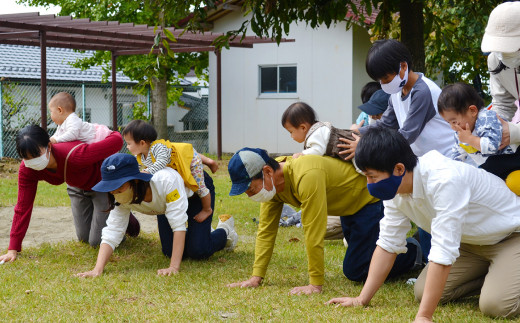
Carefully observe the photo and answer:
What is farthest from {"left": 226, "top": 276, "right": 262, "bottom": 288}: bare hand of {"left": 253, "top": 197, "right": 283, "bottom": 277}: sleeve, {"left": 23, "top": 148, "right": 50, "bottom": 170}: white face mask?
{"left": 23, "top": 148, "right": 50, "bottom": 170}: white face mask

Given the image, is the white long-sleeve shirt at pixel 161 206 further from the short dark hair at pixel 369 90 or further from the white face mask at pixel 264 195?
the short dark hair at pixel 369 90

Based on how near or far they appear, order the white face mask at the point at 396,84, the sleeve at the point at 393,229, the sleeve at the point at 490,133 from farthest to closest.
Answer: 1. the white face mask at the point at 396,84
2. the sleeve at the point at 393,229
3. the sleeve at the point at 490,133

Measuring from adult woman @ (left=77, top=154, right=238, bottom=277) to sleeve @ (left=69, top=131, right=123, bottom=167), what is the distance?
0.71m

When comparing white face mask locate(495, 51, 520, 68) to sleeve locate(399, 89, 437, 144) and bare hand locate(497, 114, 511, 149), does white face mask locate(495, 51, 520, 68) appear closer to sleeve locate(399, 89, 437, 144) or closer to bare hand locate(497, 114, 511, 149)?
bare hand locate(497, 114, 511, 149)

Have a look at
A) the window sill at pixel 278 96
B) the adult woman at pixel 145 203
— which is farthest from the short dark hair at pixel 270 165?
the window sill at pixel 278 96

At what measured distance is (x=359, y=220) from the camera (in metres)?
4.49

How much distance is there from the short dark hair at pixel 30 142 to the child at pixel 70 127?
0.65 m

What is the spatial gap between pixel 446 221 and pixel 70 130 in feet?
12.4

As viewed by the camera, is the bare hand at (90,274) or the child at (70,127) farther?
the child at (70,127)

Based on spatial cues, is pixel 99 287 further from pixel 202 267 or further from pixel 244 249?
pixel 244 249

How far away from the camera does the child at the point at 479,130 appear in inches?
138

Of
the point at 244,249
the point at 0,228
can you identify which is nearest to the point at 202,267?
the point at 244,249

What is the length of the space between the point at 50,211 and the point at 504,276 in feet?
19.8

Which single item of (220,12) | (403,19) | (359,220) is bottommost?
(359,220)
